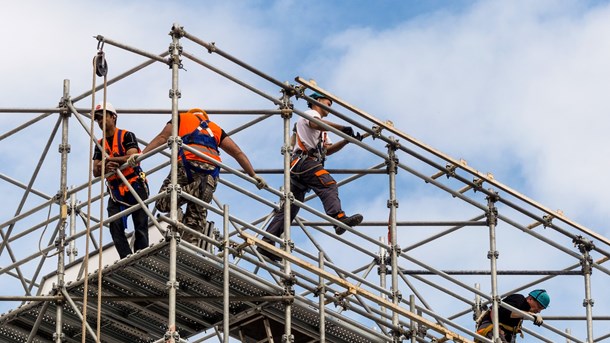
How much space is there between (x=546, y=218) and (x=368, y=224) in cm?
283

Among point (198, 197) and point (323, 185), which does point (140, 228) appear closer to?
point (198, 197)

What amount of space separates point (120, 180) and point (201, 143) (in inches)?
46.3

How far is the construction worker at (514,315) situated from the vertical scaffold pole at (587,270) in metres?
0.97

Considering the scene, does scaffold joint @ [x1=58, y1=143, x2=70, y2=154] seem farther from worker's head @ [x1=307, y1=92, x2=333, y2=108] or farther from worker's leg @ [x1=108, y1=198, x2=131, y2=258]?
worker's head @ [x1=307, y1=92, x2=333, y2=108]

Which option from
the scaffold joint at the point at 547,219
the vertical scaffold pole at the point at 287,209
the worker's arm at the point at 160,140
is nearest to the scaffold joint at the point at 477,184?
the scaffold joint at the point at 547,219

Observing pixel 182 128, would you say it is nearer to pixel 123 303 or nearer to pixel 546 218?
pixel 123 303

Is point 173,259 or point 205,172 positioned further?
point 205,172

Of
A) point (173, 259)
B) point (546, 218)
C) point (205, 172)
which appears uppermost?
point (546, 218)

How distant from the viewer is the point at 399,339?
2930 cm

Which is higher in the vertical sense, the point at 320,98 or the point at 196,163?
the point at 320,98

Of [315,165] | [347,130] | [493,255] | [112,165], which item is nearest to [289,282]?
[112,165]

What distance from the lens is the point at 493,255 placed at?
101 feet

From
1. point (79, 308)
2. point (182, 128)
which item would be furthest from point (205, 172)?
point (79, 308)

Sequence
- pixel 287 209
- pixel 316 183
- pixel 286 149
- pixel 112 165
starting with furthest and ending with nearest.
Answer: pixel 316 183
pixel 286 149
pixel 287 209
pixel 112 165
